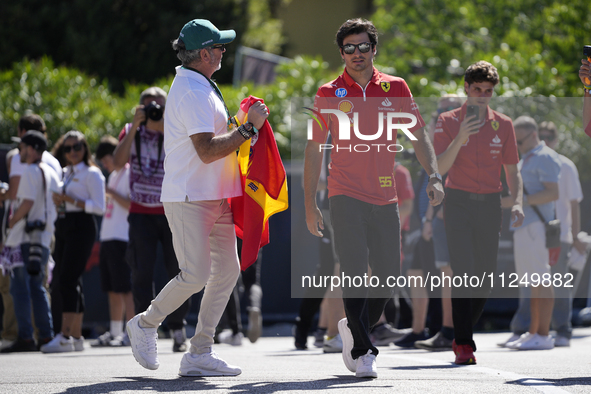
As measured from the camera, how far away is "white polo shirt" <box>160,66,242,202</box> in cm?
488

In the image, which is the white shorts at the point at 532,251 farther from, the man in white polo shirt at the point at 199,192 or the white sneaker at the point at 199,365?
the white sneaker at the point at 199,365

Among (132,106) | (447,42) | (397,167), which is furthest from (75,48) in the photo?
(397,167)

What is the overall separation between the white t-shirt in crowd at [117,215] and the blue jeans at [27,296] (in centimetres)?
80

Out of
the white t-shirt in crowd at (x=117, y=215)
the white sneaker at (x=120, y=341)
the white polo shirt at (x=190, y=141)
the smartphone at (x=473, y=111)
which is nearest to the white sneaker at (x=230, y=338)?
the white sneaker at (x=120, y=341)

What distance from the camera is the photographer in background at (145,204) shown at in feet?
22.1

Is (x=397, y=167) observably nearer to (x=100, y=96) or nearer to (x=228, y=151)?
(x=228, y=151)

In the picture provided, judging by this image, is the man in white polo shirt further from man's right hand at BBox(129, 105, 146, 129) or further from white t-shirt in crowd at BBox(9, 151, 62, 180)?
white t-shirt in crowd at BBox(9, 151, 62, 180)

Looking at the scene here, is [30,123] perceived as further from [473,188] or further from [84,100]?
[84,100]

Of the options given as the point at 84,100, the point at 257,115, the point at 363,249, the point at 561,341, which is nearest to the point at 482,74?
the point at 363,249

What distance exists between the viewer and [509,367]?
221 inches

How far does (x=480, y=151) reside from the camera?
20.2ft

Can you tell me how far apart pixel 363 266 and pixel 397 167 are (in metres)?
3.24

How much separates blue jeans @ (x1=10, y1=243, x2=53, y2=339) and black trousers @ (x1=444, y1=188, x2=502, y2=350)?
390 cm

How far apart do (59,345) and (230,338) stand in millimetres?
1664
